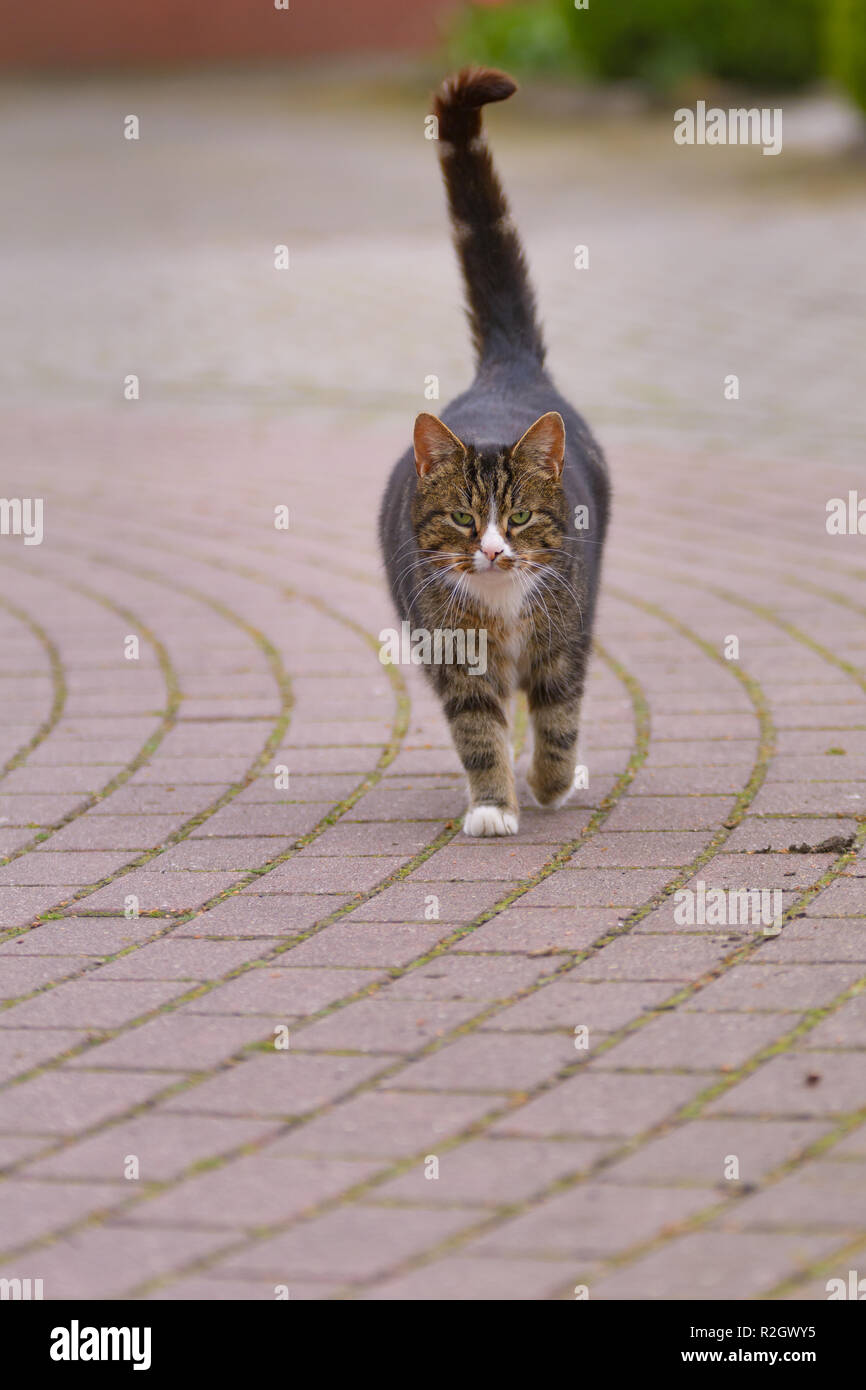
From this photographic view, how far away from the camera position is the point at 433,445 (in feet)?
15.5

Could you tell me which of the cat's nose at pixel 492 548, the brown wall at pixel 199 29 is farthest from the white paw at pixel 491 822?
the brown wall at pixel 199 29

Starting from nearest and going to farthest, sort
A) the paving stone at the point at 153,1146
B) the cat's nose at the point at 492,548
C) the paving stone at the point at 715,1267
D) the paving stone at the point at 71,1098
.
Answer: the paving stone at the point at 715,1267 → the paving stone at the point at 153,1146 → the paving stone at the point at 71,1098 → the cat's nose at the point at 492,548

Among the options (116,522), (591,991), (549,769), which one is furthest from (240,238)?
(591,991)

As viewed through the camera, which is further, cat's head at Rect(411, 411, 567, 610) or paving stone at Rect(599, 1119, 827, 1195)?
cat's head at Rect(411, 411, 567, 610)

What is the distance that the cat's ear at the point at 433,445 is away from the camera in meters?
4.67

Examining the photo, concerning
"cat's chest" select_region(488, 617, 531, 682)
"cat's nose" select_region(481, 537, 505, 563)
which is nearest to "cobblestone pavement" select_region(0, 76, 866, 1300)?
"cat's chest" select_region(488, 617, 531, 682)

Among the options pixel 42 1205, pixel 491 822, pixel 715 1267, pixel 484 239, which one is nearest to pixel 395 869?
pixel 491 822

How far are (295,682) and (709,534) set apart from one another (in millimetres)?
2420

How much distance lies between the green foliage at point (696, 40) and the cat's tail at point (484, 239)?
1802 centimetres

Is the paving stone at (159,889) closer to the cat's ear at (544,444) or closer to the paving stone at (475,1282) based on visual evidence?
the cat's ear at (544,444)

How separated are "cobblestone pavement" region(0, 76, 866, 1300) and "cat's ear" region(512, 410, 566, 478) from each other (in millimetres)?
939

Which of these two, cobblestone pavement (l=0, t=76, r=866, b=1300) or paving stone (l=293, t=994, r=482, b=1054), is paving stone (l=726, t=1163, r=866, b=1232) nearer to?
cobblestone pavement (l=0, t=76, r=866, b=1300)

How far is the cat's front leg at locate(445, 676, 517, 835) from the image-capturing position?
4.66 meters

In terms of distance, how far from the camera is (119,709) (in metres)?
5.76
